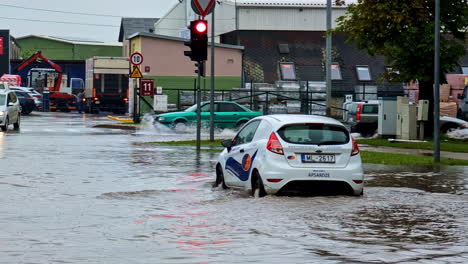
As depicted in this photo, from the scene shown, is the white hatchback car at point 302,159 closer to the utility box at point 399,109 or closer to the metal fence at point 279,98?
the utility box at point 399,109

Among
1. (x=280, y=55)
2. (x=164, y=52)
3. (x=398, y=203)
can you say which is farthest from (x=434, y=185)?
(x=280, y=55)

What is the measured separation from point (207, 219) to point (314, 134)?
326 cm

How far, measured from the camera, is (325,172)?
48.9 feet

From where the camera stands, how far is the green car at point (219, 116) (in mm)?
40281

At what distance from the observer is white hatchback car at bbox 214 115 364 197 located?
48.7ft

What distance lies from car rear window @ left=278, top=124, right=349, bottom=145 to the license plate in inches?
8.3

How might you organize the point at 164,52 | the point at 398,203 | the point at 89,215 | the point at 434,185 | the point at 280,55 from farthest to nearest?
the point at 280,55 → the point at 164,52 → the point at 434,185 → the point at 398,203 → the point at 89,215

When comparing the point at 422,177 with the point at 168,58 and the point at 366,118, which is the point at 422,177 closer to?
the point at 366,118

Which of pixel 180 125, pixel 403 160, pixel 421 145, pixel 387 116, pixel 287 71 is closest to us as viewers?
pixel 403 160

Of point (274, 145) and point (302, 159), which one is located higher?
point (274, 145)

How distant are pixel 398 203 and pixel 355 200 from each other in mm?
637

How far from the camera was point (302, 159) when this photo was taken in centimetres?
1494

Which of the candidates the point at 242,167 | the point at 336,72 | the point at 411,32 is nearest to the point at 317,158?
the point at 242,167

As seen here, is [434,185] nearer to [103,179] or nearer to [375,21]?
[103,179]
